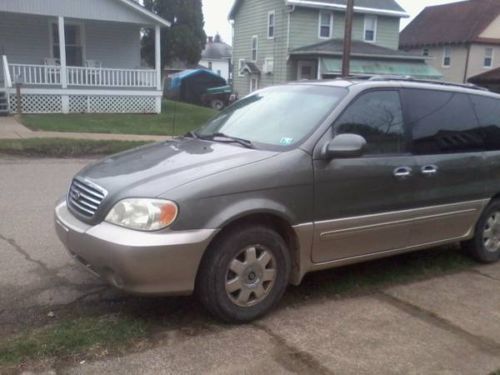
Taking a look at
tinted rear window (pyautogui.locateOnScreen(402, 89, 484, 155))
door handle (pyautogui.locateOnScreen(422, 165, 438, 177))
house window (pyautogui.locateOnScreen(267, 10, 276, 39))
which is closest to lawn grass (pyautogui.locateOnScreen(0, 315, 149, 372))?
door handle (pyautogui.locateOnScreen(422, 165, 438, 177))

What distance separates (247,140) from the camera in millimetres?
4555

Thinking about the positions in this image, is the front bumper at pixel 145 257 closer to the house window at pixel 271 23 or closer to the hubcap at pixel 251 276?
the hubcap at pixel 251 276

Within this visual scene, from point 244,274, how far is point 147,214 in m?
0.84

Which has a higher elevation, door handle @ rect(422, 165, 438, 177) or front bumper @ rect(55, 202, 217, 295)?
door handle @ rect(422, 165, 438, 177)

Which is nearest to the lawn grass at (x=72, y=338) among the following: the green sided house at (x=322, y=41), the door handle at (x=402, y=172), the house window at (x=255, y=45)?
the door handle at (x=402, y=172)

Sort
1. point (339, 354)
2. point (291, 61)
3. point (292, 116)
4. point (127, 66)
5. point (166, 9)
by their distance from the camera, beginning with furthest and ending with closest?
point (166, 9)
point (291, 61)
point (127, 66)
point (292, 116)
point (339, 354)

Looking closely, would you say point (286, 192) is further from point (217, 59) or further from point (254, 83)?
point (217, 59)

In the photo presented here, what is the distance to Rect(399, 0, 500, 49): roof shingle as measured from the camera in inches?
1517

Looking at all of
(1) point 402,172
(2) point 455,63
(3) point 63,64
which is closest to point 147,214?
(1) point 402,172

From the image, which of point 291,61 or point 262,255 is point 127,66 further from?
point 262,255

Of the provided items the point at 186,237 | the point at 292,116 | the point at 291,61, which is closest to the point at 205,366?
the point at 186,237

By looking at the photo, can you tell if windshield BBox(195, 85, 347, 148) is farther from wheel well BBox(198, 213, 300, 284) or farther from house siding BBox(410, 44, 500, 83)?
house siding BBox(410, 44, 500, 83)

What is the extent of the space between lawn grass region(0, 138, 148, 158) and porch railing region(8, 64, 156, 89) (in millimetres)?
6634

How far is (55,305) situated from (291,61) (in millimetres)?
27615
